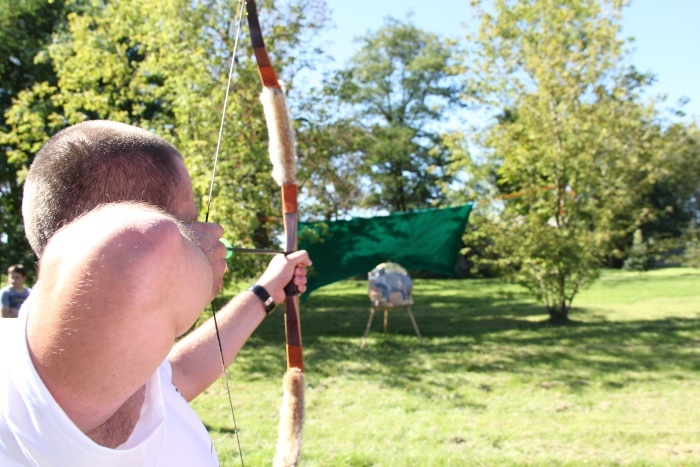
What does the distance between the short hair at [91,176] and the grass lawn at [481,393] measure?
341 centimetres

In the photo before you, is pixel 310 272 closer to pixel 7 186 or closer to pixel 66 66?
pixel 66 66

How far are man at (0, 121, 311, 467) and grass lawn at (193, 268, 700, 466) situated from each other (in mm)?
3391

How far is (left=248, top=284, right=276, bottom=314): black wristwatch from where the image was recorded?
1.79m

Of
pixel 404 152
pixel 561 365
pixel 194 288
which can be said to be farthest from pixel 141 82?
pixel 404 152

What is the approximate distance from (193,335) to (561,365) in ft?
20.6

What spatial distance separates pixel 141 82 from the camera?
8.63m

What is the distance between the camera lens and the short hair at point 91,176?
0.77 metres

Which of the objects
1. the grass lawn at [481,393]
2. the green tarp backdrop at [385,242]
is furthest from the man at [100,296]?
the green tarp backdrop at [385,242]

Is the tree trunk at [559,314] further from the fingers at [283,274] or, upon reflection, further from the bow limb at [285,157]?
the fingers at [283,274]

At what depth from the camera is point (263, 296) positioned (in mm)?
1798

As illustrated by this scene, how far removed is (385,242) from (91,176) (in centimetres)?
873

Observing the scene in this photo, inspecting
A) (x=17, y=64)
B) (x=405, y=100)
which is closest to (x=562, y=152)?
(x=17, y=64)

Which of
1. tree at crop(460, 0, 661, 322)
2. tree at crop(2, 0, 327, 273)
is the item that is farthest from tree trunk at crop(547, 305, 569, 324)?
tree at crop(2, 0, 327, 273)

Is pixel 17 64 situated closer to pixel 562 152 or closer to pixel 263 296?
pixel 562 152
